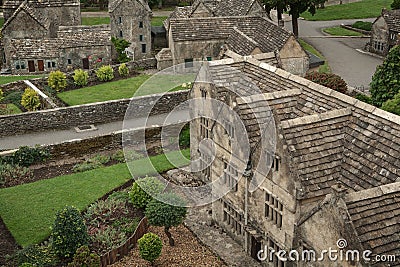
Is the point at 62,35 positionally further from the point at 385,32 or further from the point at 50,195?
the point at 385,32

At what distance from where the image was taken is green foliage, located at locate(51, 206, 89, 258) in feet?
80.0

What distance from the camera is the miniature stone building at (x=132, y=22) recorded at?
61.7 meters

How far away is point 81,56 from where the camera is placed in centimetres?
5606

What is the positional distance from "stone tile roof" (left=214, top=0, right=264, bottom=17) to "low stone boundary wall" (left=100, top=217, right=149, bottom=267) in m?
36.4

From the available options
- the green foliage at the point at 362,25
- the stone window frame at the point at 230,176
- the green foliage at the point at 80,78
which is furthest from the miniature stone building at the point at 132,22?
the stone window frame at the point at 230,176

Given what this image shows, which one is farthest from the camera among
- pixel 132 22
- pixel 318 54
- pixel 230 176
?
pixel 132 22

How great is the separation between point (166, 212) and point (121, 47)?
37.1 m

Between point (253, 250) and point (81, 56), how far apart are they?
37.3 meters

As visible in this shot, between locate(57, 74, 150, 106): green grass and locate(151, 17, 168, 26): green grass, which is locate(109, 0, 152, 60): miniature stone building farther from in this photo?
locate(151, 17, 168, 26): green grass

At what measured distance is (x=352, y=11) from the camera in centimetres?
8962

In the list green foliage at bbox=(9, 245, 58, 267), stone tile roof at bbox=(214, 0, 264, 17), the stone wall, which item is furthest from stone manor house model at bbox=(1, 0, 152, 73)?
green foliage at bbox=(9, 245, 58, 267)

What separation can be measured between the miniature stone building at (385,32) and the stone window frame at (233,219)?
136 feet

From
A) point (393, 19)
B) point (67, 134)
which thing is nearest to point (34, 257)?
point (67, 134)

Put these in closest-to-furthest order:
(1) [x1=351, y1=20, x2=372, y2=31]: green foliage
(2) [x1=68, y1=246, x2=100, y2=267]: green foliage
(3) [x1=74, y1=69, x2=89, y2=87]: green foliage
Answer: (2) [x1=68, y1=246, x2=100, y2=267]: green foliage
(3) [x1=74, y1=69, x2=89, y2=87]: green foliage
(1) [x1=351, y1=20, x2=372, y2=31]: green foliage
